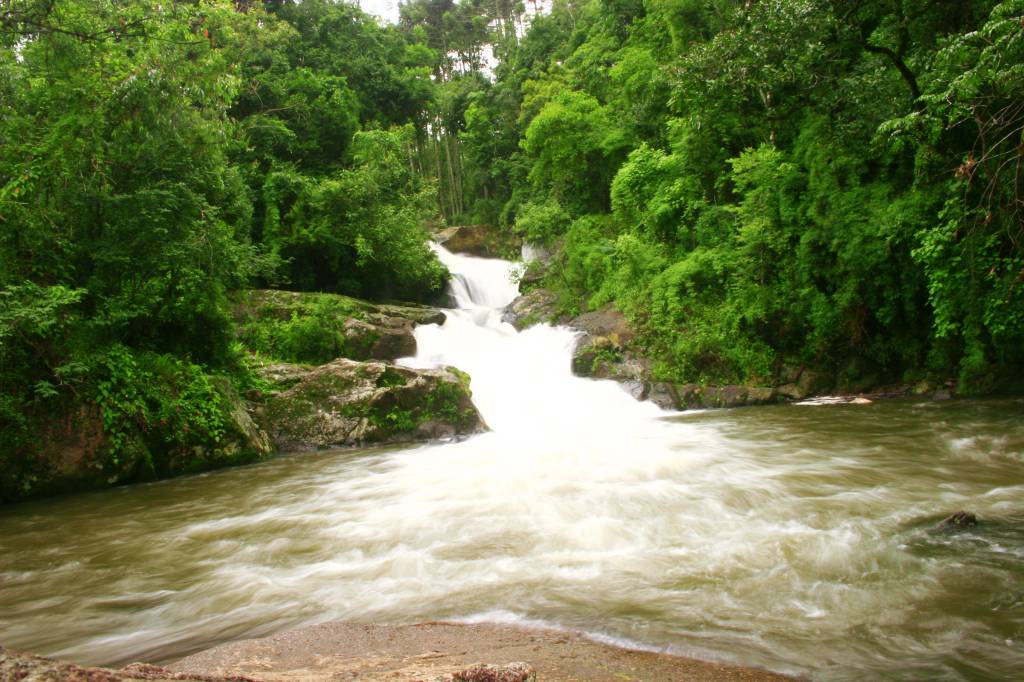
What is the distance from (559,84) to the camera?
2705cm

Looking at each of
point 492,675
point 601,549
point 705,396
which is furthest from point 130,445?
point 705,396

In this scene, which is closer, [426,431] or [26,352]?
[26,352]

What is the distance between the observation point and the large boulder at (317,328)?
14.3 m

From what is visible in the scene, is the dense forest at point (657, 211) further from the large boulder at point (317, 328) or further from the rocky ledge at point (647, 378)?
the large boulder at point (317, 328)

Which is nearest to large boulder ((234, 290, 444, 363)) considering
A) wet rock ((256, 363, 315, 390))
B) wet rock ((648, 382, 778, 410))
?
wet rock ((256, 363, 315, 390))

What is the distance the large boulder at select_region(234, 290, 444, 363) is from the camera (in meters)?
14.3

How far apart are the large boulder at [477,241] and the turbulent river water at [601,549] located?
20458mm

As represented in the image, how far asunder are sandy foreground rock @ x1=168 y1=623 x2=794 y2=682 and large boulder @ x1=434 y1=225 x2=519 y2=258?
85.2ft

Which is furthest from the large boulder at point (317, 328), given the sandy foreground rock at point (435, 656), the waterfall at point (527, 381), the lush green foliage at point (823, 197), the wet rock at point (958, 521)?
the wet rock at point (958, 521)

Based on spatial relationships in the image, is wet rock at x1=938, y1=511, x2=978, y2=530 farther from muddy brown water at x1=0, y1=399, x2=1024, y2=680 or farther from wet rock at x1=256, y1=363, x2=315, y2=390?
wet rock at x1=256, y1=363, x2=315, y2=390

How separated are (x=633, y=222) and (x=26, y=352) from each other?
16057 mm

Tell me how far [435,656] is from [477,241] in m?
27.6

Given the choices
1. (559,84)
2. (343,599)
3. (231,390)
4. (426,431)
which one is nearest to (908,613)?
(343,599)

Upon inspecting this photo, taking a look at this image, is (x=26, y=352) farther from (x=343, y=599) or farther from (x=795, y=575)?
(x=795, y=575)
